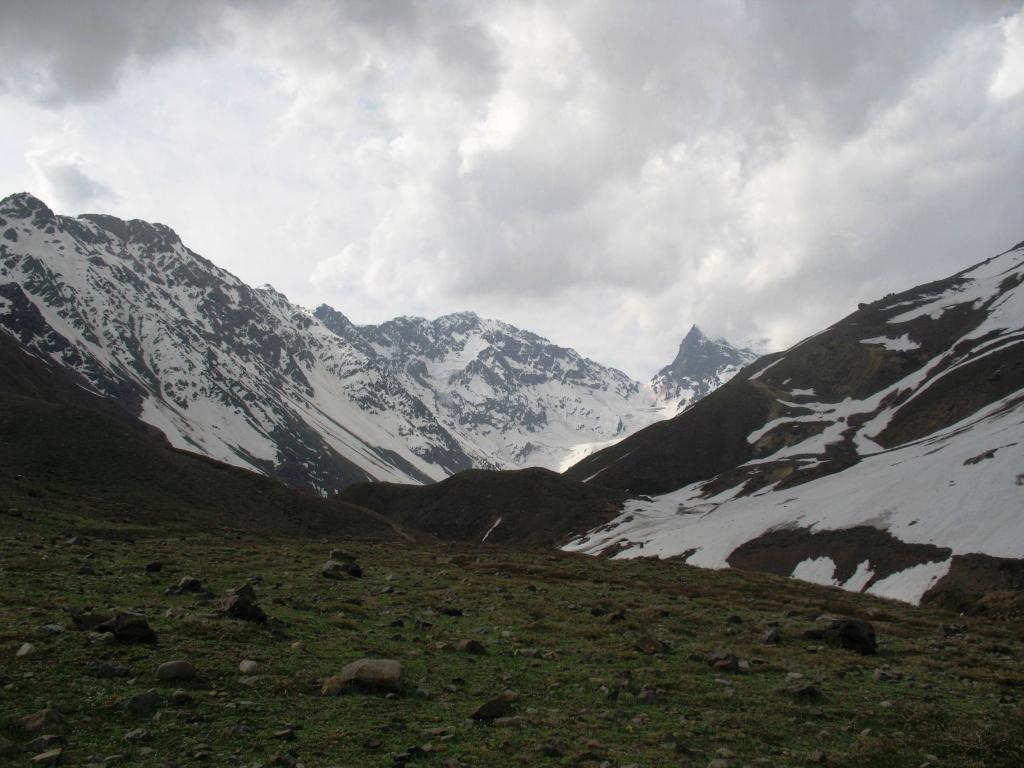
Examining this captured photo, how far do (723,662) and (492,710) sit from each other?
8.11 metres

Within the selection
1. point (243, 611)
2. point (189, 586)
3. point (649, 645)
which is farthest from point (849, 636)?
point (189, 586)

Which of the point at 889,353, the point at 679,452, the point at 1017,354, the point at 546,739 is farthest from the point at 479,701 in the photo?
the point at 889,353

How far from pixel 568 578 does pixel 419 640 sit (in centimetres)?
2138

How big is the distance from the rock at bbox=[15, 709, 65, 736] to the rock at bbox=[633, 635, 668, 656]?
14.6m

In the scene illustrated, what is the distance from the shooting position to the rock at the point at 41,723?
10.3m

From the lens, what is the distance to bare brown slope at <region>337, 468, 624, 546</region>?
13988cm

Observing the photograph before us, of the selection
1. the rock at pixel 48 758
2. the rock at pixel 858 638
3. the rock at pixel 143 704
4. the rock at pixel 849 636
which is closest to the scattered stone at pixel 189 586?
the rock at pixel 143 704

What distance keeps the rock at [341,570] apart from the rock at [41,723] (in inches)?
776

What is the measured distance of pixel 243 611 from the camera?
60.2ft

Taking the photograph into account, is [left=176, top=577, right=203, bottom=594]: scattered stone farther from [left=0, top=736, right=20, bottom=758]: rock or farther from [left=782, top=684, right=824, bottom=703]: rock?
[left=782, top=684, right=824, bottom=703]: rock

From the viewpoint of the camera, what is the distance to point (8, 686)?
1182cm

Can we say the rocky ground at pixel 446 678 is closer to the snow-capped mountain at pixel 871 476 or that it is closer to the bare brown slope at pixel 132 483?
the bare brown slope at pixel 132 483

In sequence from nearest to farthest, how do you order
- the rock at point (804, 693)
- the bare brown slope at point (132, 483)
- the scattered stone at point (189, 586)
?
the rock at point (804, 693) < the scattered stone at point (189, 586) < the bare brown slope at point (132, 483)

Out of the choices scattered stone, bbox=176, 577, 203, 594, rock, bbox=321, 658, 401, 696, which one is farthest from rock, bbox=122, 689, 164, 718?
scattered stone, bbox=176, 577, 203, 594
